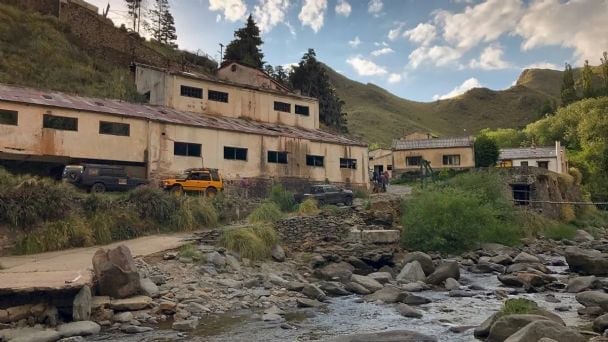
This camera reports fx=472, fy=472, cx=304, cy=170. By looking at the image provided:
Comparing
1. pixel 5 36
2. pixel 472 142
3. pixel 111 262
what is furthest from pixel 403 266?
pixel 5 36

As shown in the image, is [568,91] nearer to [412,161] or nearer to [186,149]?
[412,161]

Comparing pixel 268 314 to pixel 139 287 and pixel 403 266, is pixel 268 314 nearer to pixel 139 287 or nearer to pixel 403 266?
pixel 139 287

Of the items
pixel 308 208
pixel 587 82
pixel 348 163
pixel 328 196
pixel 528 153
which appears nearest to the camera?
pixel 308 208

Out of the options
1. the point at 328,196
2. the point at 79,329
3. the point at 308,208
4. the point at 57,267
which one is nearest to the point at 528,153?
the point at 328,196

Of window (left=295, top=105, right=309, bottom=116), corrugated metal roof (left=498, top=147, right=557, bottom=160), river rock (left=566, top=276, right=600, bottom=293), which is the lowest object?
river rock (left=566, top=276, right=600, bottom=293)

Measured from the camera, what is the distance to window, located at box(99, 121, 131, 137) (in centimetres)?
2933

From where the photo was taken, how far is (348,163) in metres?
39.8

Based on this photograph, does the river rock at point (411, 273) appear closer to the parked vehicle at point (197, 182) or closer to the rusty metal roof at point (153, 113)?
the parked vehicle at point (197, 182)

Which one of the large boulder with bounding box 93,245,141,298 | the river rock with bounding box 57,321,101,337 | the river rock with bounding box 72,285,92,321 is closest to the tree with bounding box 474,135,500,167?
the large boulder with bounding box 93,245,141,298

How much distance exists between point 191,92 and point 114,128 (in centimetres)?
1075

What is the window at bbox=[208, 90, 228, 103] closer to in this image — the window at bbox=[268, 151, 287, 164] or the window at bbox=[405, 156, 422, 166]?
the window at bbox=[268, 151, 287, 164]

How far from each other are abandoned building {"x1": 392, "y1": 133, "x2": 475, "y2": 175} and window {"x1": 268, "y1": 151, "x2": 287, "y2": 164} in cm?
2351

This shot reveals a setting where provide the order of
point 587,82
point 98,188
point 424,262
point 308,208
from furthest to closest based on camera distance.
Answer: point 587,82, point 308,208, point 98,188, point 424,262

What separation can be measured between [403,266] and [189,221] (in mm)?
10567
